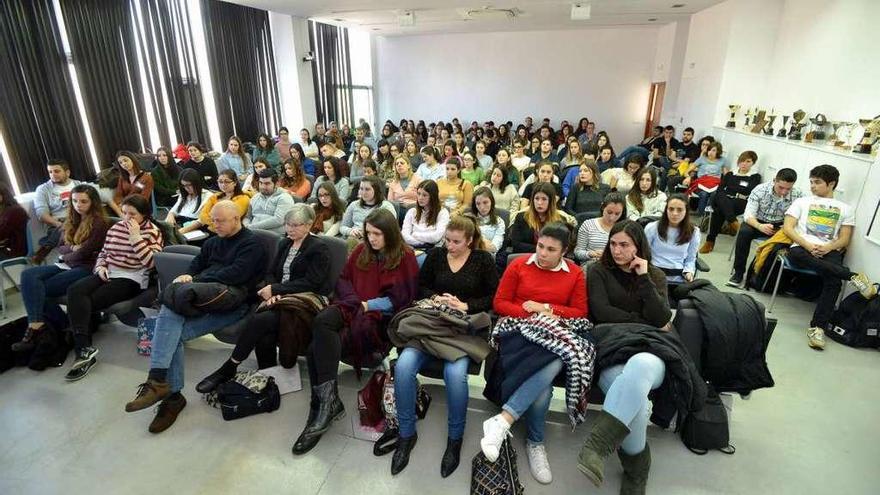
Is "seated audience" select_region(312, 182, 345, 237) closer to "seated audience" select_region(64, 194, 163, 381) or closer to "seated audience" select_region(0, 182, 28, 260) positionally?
"seated audience" select_region(64, 194, 163, 381)

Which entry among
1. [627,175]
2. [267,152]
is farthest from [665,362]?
[267,152]

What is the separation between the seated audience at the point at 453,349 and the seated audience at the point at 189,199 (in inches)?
119

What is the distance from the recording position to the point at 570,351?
1.94 m

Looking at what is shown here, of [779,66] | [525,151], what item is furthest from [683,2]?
[525,151]

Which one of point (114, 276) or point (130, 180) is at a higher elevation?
point (130, 180)

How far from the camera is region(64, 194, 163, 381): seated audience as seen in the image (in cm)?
273

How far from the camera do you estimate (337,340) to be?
7.40 feet

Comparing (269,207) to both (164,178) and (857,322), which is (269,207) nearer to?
(164,178)

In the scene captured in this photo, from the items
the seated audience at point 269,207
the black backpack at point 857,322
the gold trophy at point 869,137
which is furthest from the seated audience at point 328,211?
the gold trophy at point 869,137

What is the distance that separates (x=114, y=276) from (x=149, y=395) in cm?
102

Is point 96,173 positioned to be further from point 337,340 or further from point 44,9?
point 337,340

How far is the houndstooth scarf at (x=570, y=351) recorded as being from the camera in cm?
194

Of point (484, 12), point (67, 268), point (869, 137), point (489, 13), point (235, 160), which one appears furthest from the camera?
point (489, 13)

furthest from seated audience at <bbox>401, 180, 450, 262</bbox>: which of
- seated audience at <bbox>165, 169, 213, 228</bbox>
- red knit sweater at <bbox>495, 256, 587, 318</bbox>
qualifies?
seated audience at <bbox>165, 169, 213, 228</bbox>
